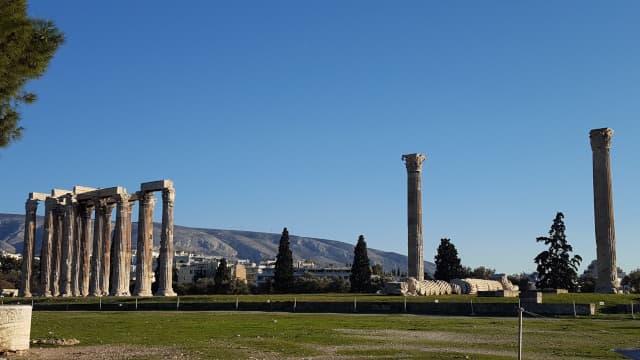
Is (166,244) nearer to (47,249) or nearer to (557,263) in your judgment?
(47,249)

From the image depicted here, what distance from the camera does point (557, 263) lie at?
77.4 meters

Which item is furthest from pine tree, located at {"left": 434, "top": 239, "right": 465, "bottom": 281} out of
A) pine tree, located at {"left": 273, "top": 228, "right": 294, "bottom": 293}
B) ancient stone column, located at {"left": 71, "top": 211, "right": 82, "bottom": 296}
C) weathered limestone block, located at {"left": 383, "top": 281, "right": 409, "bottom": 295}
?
ancient stone column, located at {"left": 71, "top": 211, "right": 82, "bottom": 296}

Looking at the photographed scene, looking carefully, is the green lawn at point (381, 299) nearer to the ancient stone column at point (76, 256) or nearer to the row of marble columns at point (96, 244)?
the row of marble columns at point (96, 244)

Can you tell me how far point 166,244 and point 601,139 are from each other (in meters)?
36.2

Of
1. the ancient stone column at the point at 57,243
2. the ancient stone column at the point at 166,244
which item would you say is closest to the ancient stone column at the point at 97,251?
the ancient stone column at the point at 57,243

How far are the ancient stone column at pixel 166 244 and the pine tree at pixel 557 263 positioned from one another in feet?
124

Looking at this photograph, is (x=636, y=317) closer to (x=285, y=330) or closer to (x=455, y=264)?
(x=285, y=330)

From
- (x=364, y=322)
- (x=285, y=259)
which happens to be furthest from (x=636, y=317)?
(x=285, y=259)

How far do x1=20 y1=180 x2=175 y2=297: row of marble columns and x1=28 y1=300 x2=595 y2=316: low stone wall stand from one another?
1336 centimetres

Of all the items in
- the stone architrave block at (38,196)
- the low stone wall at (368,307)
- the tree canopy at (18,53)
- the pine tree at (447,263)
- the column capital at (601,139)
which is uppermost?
the column capital at (601,139)

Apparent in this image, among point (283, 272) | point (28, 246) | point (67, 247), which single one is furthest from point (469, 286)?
point (28, 246)

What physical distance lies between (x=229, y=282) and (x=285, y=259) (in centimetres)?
1359

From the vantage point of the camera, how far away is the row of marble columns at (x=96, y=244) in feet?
213

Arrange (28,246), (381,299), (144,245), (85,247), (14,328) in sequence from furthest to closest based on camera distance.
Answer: (28,246) < (85,247) < (144,245) < (381,299) < (14,328)
